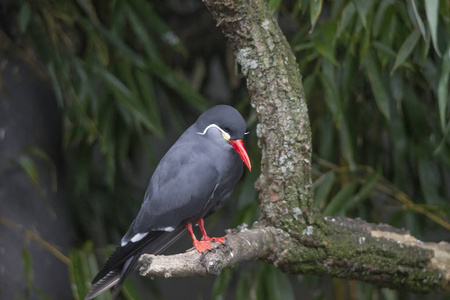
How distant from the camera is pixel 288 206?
1338mm

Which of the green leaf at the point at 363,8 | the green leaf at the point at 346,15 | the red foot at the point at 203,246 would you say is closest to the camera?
the red foot at the point at 203,246

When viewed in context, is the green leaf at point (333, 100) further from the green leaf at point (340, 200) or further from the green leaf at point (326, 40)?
the green leaf at point (340, 200)

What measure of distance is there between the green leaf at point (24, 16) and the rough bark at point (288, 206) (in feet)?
2.38

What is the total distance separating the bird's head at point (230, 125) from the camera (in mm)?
1240

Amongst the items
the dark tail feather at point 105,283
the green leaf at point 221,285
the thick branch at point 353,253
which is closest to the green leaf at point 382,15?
the thick branch at point 353,253

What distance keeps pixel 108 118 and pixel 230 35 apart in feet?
2.58

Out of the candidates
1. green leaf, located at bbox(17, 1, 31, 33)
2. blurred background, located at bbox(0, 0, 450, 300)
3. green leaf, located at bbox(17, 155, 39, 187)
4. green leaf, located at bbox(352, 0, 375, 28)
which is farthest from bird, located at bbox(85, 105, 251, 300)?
green leaf, located at bbox(17, 1, 31, 33)

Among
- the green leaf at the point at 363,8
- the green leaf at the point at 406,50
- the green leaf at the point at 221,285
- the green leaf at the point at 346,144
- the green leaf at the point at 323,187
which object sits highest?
the green leaf at the point at 363,8

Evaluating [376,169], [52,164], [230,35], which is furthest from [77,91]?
[376,169]

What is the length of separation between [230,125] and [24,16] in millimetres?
837

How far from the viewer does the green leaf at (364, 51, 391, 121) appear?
1.64 m

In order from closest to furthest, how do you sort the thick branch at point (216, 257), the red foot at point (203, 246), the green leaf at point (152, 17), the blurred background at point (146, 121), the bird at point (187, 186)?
the thick branch at point (216, 257) → the red foot at point (203, 246) → the bird at point (187, 186) → the blurred background at point (146, 121) → the green leaf at point (152, 17)

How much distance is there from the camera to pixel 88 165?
2135 millimetres

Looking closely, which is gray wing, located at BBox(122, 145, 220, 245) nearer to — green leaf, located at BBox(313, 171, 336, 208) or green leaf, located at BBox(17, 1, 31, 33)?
green leaf, located at BBox(313, 171, 336, 208)
